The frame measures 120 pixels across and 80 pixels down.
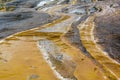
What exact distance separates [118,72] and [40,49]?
3.01 metres

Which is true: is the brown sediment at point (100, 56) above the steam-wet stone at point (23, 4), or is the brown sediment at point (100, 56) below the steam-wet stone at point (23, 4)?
above

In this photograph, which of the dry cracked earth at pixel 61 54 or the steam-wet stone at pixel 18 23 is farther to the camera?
the steam-wet stone at pixel 18 23

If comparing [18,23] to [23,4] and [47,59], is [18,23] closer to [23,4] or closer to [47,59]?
[47,59]

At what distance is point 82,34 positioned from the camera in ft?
42.5

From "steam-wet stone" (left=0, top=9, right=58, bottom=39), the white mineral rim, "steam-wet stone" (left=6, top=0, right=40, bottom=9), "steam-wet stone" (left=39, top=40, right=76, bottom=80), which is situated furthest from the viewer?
"steam-wet stone" (left=6, top=0, right=40, bottom=9)

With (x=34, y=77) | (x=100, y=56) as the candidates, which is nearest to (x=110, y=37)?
(x=100, y=56)

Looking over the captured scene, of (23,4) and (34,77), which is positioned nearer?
(34,77)

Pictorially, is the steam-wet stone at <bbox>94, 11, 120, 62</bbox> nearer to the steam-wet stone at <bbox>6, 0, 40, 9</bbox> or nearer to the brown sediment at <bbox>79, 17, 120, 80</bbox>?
the brown sediment at <bbox>79, 17, 120, 80</bbox>

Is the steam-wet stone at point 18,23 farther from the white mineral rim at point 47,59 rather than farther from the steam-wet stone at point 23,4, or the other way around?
the steam-wet stone at point 23,4

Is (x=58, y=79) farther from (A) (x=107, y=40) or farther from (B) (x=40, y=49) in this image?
(A) (x=107, y=40)

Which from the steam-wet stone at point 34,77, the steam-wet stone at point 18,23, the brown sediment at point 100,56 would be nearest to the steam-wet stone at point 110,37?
the brown sediment at point 100,56

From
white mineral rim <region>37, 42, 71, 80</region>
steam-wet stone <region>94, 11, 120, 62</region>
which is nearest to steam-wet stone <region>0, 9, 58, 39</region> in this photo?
white mineral rim <region>37, 42, 71, 80</region>

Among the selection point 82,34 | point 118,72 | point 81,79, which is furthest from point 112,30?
point 81,79

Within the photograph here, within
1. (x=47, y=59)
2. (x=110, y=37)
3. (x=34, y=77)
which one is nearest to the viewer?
(x=34, y=77)
